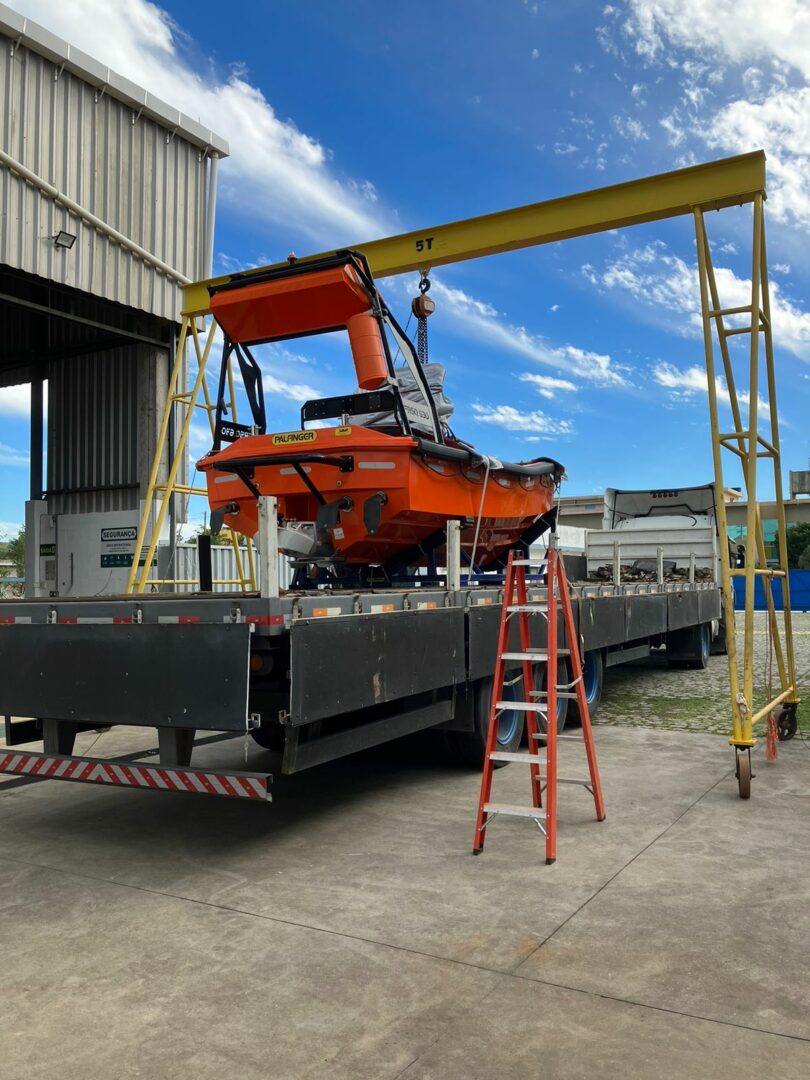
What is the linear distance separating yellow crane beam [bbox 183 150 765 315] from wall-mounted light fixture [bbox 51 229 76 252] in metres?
4.59

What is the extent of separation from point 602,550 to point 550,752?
934 cm

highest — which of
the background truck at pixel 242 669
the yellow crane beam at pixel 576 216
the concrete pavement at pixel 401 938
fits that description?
the yellow crane beam at pixel 576 216

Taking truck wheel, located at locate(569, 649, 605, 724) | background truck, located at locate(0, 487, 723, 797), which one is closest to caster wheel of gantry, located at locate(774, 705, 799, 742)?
truck wheel, located at locate(569, 649, 605, 724)

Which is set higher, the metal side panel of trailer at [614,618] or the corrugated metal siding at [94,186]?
the corrugated metal siding at [94,186]

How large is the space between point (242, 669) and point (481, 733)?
2.87 meters

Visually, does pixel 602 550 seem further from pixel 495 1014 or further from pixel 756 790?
pixel 495 1014

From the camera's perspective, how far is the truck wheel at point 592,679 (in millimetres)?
9109

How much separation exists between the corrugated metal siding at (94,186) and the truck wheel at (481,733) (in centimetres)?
983

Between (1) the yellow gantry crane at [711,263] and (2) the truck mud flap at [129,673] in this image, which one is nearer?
(2) the truck mud flap at [129,673]

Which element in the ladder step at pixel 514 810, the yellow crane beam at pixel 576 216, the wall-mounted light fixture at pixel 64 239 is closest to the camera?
the ladder step at pixel 514 810

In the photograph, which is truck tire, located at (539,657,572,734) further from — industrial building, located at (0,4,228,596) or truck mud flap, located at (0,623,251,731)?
industrial building, located at (0,4,228,596)

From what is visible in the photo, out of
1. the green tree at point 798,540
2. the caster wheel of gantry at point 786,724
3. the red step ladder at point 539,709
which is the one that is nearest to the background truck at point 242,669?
the red step ladder at point 539,709

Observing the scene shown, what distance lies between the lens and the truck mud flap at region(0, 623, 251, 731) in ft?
14.5

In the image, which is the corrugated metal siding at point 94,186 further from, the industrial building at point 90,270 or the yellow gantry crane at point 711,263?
the yellow gantry crane at point 711,263
